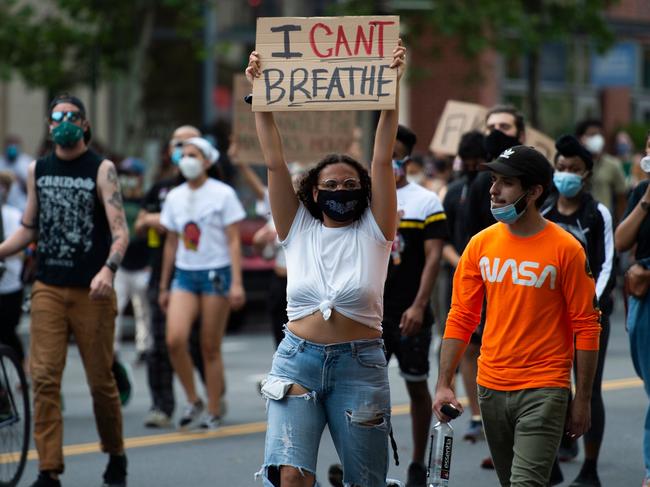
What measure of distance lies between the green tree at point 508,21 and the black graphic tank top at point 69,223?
13.2 meters

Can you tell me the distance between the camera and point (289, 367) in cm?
558

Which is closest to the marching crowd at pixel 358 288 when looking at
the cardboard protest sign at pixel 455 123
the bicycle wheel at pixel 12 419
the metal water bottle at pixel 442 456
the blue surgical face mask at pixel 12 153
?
the metal water bottle at pixel 442 456

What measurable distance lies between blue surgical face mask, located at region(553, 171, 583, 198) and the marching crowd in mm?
13

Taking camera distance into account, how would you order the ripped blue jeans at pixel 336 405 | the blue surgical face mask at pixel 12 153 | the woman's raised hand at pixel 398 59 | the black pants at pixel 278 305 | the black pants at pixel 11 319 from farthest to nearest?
the blue surgical face mask at pixel 12 153 → the black pants at pixel 11 319 → the black pants at pixel 278 305 → the woman's raised hand at pixel 398 59 → the ripped blue jeans at pixel 336 405

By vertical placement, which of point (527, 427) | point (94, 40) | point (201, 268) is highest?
point (94, 40)

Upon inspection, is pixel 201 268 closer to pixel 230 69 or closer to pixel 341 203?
pixel 341 203

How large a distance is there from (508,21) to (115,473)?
45.7 ft

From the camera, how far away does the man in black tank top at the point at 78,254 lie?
7.57 metres

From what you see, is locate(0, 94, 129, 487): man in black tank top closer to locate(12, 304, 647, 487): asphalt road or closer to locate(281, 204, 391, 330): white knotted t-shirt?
locate(12, 304, 647, 487): asphalt road

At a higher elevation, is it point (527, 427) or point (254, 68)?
point (254, 68)

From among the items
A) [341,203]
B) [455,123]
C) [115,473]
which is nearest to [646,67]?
[455,123]

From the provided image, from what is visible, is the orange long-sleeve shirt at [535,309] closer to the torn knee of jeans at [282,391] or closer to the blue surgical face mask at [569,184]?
the torn knee of jeans at [282,391]

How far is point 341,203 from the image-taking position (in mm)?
5652

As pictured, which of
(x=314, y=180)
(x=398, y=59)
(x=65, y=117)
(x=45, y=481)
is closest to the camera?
(x=398, y=59)
